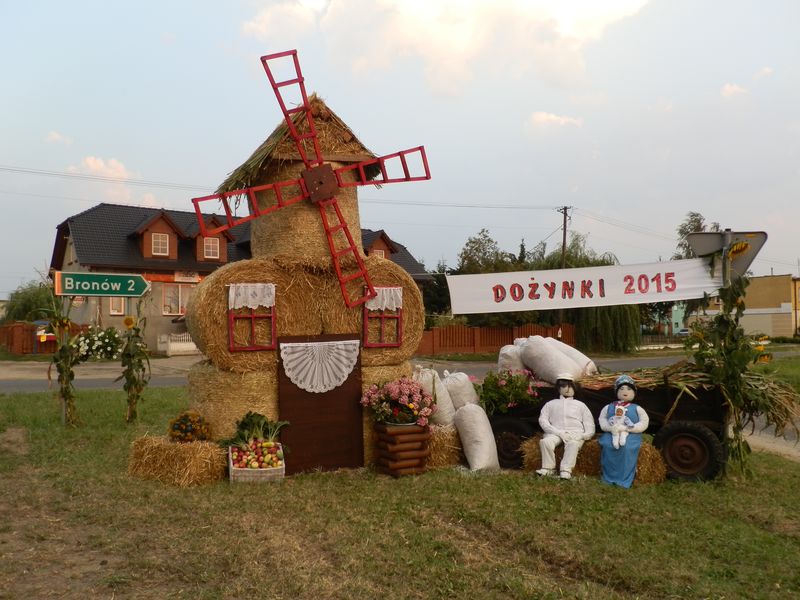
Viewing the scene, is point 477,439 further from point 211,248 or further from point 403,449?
point 211,248

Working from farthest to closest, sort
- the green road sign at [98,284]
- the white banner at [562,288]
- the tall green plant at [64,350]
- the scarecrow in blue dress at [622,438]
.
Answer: the tall green plant at [64,350], the green road sign at [98,284], the white banner at [562,288], the scarecrow in blue dress at [622,438]

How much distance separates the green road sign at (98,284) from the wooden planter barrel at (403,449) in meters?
5.28

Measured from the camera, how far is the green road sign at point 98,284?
10.3 m

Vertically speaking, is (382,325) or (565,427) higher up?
(382,325)

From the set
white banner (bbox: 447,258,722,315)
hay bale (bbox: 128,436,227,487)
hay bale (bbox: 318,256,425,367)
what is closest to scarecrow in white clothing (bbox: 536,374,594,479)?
white banner (bbox: 447,258,722,315)

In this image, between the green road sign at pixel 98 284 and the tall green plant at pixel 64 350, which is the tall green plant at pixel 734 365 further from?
the tall green plant at pixel 64 350

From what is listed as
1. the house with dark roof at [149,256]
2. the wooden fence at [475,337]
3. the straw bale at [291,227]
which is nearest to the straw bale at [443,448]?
the straw bale at [291,227]

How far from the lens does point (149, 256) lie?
28.1m

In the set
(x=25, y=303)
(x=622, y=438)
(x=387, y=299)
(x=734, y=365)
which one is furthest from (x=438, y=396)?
(x=25, y=303)

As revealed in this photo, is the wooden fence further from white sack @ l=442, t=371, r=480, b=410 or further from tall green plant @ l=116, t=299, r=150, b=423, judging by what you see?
white sack @ l=442, t=371, r=480, b=410

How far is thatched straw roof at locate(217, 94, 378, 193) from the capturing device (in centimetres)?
795

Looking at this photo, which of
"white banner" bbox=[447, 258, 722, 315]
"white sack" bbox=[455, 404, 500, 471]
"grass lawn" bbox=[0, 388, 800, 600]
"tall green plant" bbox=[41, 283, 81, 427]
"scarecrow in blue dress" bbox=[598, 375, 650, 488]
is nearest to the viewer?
"grass lawn" bbox=[0, 388, 800, 600]

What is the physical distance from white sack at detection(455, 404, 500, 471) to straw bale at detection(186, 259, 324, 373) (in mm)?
1962

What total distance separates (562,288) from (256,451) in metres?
4.18
